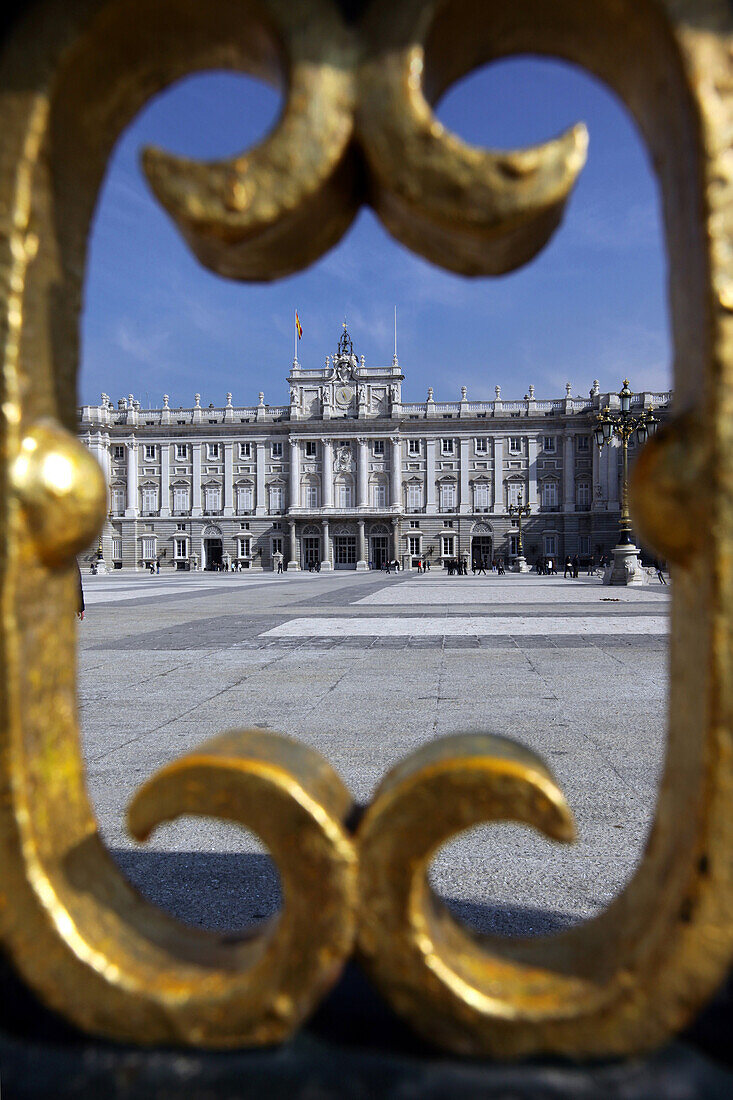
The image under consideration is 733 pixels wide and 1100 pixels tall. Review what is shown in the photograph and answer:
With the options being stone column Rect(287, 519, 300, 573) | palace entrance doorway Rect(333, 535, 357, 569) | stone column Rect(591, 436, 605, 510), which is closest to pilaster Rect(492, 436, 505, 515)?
stone column Rect(591, 436, 605, 510)

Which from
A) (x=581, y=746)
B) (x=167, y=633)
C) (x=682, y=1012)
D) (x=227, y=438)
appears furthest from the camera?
(x=227, y=438)

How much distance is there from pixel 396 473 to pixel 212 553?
14.0 metres

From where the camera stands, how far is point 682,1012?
532 mm

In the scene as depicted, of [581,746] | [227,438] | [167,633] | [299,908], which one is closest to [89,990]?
[299,908]

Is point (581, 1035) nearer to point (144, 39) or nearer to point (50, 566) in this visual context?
point (50, 566)

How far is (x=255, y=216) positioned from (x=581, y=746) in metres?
2.82

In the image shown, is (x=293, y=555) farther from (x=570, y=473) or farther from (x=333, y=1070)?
(x=333, y=1070)

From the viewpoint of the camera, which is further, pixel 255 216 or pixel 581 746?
pixel 581 746

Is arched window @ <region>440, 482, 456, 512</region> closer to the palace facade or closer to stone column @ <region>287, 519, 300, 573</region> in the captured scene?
the palace facade

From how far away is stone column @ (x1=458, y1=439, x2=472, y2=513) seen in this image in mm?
45906

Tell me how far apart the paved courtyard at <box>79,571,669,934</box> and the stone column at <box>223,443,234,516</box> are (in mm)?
39495

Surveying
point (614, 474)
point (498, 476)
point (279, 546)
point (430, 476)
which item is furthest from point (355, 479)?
point (614, 474)

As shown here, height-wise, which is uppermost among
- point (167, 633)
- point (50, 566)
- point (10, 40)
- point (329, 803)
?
point (10, 40)

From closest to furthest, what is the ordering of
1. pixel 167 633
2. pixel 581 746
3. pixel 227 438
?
pixel 581 746 < pixel 167 633 < pixel 227 438
